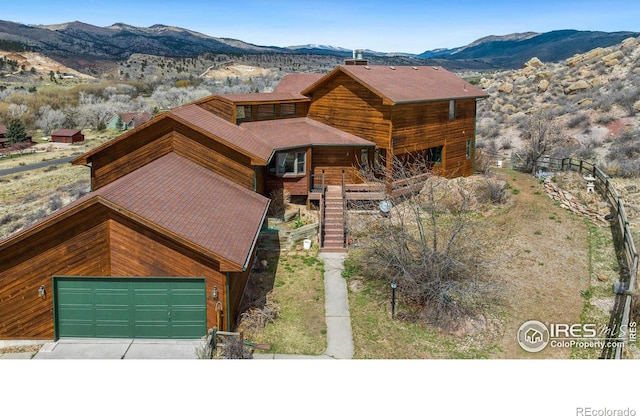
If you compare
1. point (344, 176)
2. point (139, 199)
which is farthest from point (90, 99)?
point (139, 199)

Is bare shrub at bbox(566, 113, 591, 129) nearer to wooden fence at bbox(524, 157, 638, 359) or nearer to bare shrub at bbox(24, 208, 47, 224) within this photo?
wooden fence at bbox(524, 157, 638, 359)

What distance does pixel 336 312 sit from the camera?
55.4 ft

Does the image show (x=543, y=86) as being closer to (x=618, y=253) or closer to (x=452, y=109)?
(x=452, y=109)

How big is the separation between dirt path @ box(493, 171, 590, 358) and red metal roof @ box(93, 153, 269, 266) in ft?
27.7

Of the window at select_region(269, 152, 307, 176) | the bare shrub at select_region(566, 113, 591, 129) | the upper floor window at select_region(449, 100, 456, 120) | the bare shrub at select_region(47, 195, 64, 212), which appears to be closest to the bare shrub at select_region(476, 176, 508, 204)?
the upper floor window at select_region(449, 100, 456, 120)

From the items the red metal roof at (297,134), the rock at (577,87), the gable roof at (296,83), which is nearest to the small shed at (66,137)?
the gable roof at (296,83)

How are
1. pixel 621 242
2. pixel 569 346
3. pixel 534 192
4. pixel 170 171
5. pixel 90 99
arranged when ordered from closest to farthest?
1. pixel 569 346
2. pixel 170 171
3. pixel 621 242
4. pixel 534 192
5. pixel 90 99

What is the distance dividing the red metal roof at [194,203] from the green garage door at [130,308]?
1.44m

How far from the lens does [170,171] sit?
19188mm

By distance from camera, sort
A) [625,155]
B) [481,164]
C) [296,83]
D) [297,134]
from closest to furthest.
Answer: [297,134]
[296,83]
[625,155]
[481,164]

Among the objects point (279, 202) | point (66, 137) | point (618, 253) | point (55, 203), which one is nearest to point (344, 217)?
point (279, 202)

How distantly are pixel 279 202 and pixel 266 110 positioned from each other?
5.38 m

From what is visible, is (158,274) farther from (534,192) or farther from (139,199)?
(534,192)

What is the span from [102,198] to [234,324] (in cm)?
521
